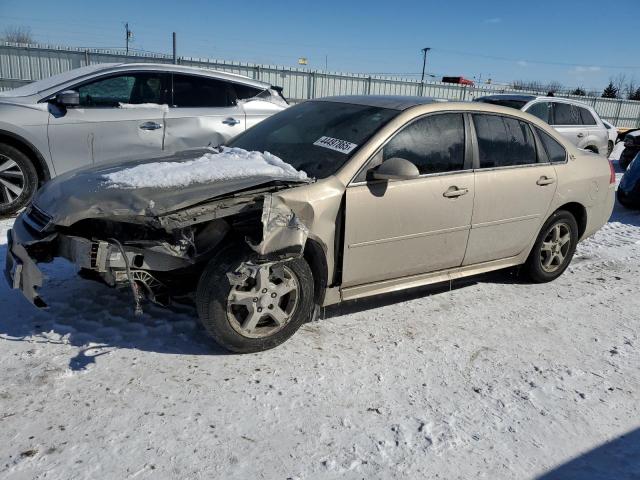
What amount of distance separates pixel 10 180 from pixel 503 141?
5122mm

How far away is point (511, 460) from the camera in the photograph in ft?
8.32

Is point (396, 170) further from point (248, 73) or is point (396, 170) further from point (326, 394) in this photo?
point (248, 73)

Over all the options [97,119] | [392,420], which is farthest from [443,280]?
[97,119]

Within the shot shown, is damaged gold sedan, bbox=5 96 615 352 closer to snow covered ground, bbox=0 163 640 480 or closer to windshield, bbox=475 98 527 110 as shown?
snow covered ground, bbox=0 163 640 480

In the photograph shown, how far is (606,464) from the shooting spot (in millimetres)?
2551

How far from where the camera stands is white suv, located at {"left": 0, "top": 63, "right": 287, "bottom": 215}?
18.9 ft

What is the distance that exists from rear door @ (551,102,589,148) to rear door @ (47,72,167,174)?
26.3 feet

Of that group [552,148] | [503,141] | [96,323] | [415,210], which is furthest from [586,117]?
[96,323]

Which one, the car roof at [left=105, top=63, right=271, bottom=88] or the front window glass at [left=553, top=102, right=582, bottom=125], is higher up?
the car roof at [left=105, top=63, right=271, bottom=88]

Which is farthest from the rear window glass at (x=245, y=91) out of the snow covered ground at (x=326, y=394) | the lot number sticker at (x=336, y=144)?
the snow covered ground at (x=326, y=394)

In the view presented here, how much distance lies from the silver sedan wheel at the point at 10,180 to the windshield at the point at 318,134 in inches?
114

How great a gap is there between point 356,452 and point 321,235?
1.35 metres

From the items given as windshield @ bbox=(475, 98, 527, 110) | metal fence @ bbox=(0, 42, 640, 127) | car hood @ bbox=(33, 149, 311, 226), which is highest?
metal fence @ bbox=(0, 42, 640, 127)

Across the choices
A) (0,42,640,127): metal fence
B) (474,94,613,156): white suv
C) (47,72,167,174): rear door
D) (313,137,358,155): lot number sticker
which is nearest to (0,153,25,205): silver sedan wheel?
(47,72,167,174): rear door
